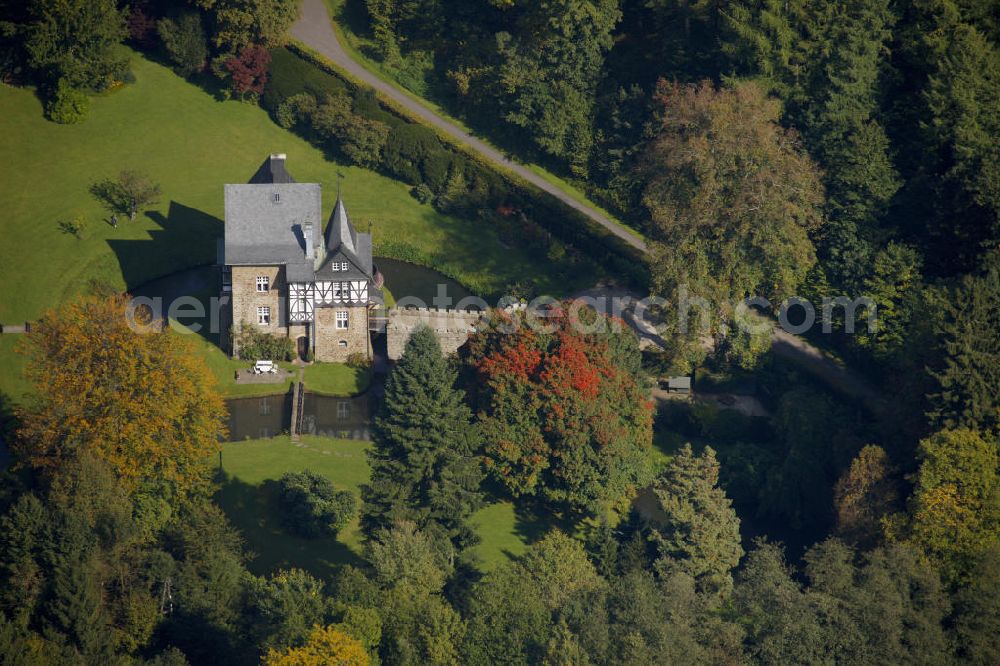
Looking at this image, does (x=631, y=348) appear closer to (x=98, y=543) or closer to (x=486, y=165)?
(x=486, y=165)

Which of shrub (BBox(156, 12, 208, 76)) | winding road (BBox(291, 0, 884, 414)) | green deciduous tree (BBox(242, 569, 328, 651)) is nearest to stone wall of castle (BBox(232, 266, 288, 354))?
winding road (BBox(291, 0, 884, 414))

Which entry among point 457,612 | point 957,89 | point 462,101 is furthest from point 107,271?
point 957,89

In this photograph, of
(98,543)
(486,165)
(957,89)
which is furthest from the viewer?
(486,165)

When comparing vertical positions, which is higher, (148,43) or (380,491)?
(148,43)

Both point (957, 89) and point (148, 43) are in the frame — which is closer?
point (957, 89)

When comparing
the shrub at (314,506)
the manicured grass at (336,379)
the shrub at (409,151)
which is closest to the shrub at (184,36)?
the shrub at (409,151)

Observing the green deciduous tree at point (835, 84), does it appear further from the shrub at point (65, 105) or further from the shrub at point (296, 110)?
the shrub at point (65, 105)
